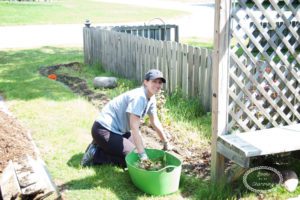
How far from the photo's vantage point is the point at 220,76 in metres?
4.21

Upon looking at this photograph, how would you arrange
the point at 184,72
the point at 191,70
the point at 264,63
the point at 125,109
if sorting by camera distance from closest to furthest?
the point at 264,63, the point at 125,109, the point at 191,70, the point at 184,72

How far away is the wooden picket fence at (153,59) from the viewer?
6.63 metres

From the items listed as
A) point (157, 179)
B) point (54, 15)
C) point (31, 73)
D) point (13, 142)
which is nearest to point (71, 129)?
point (13, 142)

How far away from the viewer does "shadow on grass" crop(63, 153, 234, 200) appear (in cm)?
429

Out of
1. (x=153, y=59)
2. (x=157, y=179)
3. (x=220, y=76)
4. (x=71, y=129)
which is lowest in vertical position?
(x=71, y=129)

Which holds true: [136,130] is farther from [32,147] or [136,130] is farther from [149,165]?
[32,147]

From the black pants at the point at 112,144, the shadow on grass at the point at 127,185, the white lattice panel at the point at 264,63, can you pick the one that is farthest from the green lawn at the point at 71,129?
the white lattice panel at the point at 264,63

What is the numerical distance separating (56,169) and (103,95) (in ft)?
10.8

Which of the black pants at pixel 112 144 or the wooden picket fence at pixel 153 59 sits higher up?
the wooden picket fence at pixel 153 59

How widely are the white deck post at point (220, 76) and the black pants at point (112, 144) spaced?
1.03m

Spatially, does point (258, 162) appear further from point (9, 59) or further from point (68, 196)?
point (9, 59)

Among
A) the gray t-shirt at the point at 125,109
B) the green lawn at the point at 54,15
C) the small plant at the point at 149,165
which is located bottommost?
the small plant at the point at 149,165

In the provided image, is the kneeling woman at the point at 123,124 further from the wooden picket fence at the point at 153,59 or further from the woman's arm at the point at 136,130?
the wooden picket fence at the point at 153,59

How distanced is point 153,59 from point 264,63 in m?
3.69
